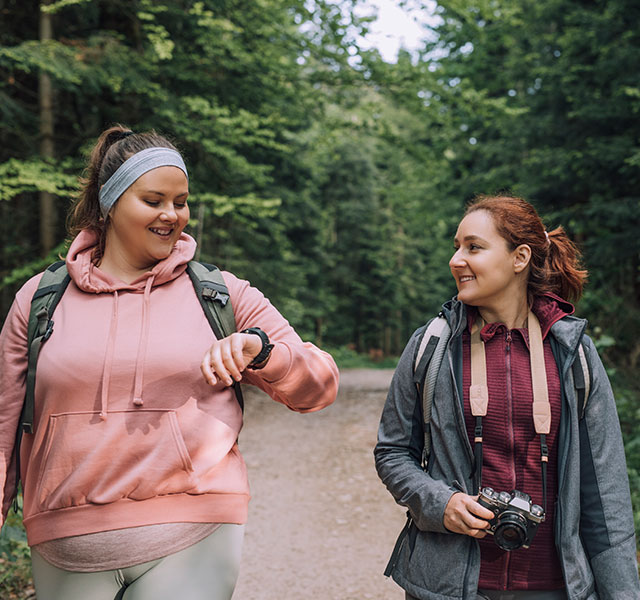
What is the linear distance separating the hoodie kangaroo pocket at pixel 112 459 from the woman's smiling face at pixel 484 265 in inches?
45.6

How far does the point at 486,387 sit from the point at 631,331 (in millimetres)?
9054

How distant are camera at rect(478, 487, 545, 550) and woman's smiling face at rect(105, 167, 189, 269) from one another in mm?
1343

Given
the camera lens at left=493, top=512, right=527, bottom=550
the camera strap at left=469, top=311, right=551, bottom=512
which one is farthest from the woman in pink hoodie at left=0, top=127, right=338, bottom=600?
the camera lens at left=493, top=512, right=527, bottom=550

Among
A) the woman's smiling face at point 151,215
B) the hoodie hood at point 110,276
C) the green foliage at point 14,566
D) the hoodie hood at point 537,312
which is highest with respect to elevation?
the woman's smiling face at point 151,215

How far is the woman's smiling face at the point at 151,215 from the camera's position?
6.73 ft

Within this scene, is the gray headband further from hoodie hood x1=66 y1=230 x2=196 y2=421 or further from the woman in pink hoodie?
hoodie hood x1=66 y1=230 x2=196 y2=421

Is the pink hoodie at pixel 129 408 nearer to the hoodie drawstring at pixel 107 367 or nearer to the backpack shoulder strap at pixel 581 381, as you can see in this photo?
the hoodie drawstring at pixel 107 367

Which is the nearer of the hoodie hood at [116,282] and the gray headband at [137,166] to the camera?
the hoodie hood at [116,282]

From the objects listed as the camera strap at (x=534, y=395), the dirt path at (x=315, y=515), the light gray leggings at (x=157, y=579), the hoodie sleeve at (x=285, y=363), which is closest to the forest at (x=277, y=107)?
the dirt path at (x=315, y=515)

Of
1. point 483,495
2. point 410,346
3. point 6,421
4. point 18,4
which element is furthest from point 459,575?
point 18,4

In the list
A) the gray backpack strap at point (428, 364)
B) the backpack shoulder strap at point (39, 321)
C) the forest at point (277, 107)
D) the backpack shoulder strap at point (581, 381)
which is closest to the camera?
the backpack shoulder strap at point (39, 321)

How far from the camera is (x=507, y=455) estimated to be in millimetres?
2176

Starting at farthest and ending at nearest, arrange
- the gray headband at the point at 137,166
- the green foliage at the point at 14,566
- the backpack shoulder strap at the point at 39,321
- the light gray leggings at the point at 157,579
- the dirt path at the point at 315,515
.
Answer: the dirt path at the point at 315,515, the green foliage at the point at 14,566, the gray headband at the point at 137,166, the backpack shoulder strap at the point at 39,321, the light gray leggings at the point at 157,579

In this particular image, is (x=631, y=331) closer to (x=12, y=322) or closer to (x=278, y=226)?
(x=278, y=226)
